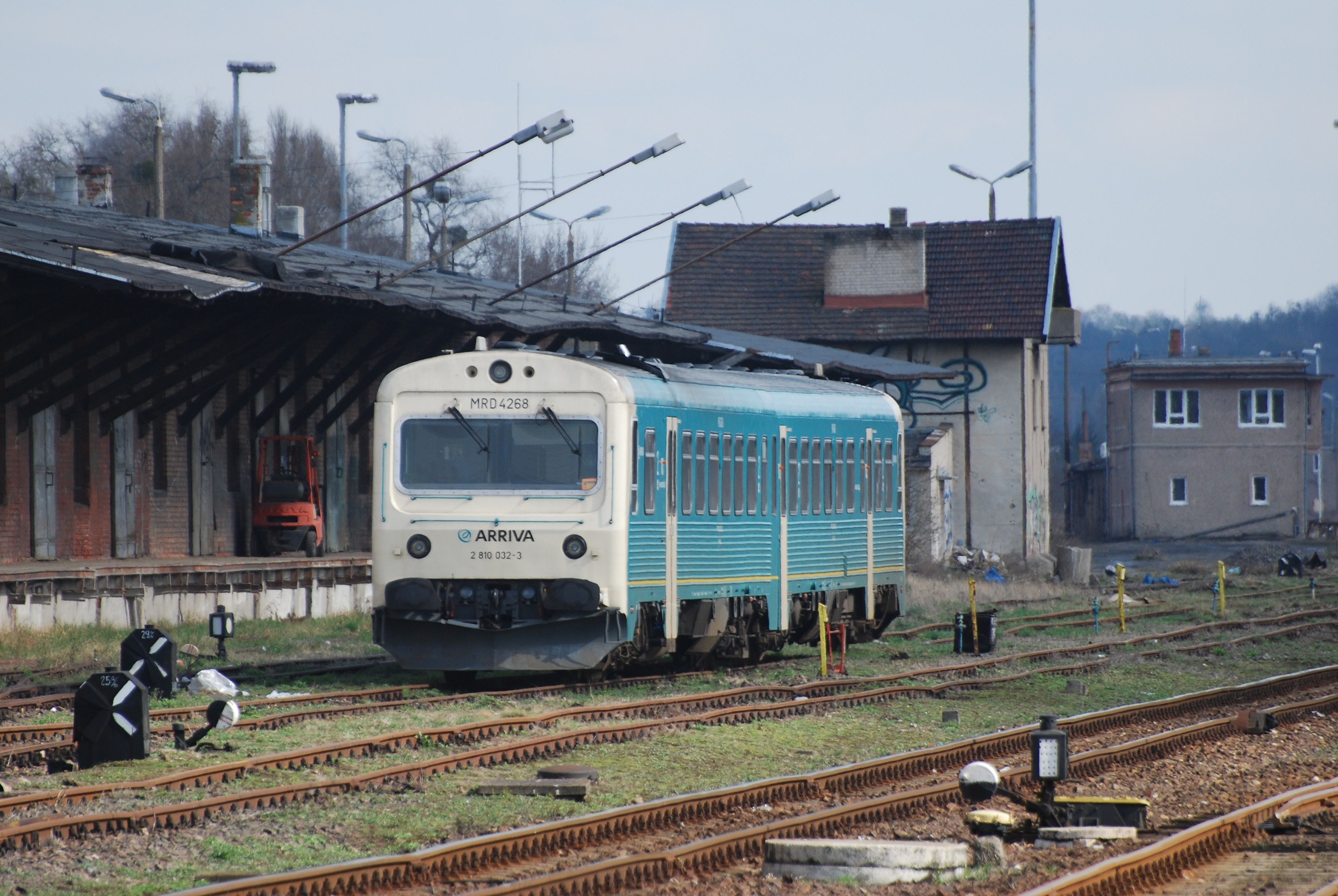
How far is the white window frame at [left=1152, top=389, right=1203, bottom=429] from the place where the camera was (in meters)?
70.8

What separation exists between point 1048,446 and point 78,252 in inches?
1302

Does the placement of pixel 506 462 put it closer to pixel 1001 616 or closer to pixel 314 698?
pixel 314 698

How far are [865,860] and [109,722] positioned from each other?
5.21m

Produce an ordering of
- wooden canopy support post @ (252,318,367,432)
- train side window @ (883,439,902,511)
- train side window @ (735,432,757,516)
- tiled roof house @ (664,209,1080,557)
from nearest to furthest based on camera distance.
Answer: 1. train side window @ (735,432,757,516)
2. train side window @ (883,439,902,511)
3. wooden canopy support post @ (252,318,367,432)
4. tiled roof house @ (664,209,1080,557)

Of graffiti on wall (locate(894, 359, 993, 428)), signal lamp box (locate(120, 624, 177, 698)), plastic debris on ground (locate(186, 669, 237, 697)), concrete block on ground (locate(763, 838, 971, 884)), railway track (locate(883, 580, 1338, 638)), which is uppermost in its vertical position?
graffiti on wall (locate(894, 359, 993, 428))

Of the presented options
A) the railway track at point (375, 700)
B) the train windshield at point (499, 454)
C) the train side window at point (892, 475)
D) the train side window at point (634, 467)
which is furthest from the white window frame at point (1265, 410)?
the train windshield at point (499, 454)

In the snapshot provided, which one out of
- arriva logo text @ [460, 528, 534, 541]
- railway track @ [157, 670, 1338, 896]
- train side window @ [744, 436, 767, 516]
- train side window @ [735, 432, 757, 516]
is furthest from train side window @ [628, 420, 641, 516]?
railway track @ [157, 670, 1338, 896]

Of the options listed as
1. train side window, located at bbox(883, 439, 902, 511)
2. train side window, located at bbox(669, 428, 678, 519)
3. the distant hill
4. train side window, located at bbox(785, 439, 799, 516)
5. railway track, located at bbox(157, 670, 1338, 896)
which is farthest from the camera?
the distant hill

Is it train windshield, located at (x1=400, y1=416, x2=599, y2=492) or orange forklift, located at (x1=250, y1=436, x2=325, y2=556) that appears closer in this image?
train windshield, located at (x1=400, y1=416, x2=599, y2=492)

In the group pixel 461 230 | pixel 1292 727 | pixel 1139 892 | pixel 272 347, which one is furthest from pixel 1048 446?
pixel 1139 892

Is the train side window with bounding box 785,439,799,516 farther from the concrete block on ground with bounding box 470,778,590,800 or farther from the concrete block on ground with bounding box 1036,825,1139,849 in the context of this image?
the concrete block on ground with bounding box 1036,825,1139,849

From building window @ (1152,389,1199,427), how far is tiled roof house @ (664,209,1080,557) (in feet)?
71.1

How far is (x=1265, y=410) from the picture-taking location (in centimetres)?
7012

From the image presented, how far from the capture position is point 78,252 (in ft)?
74.9
